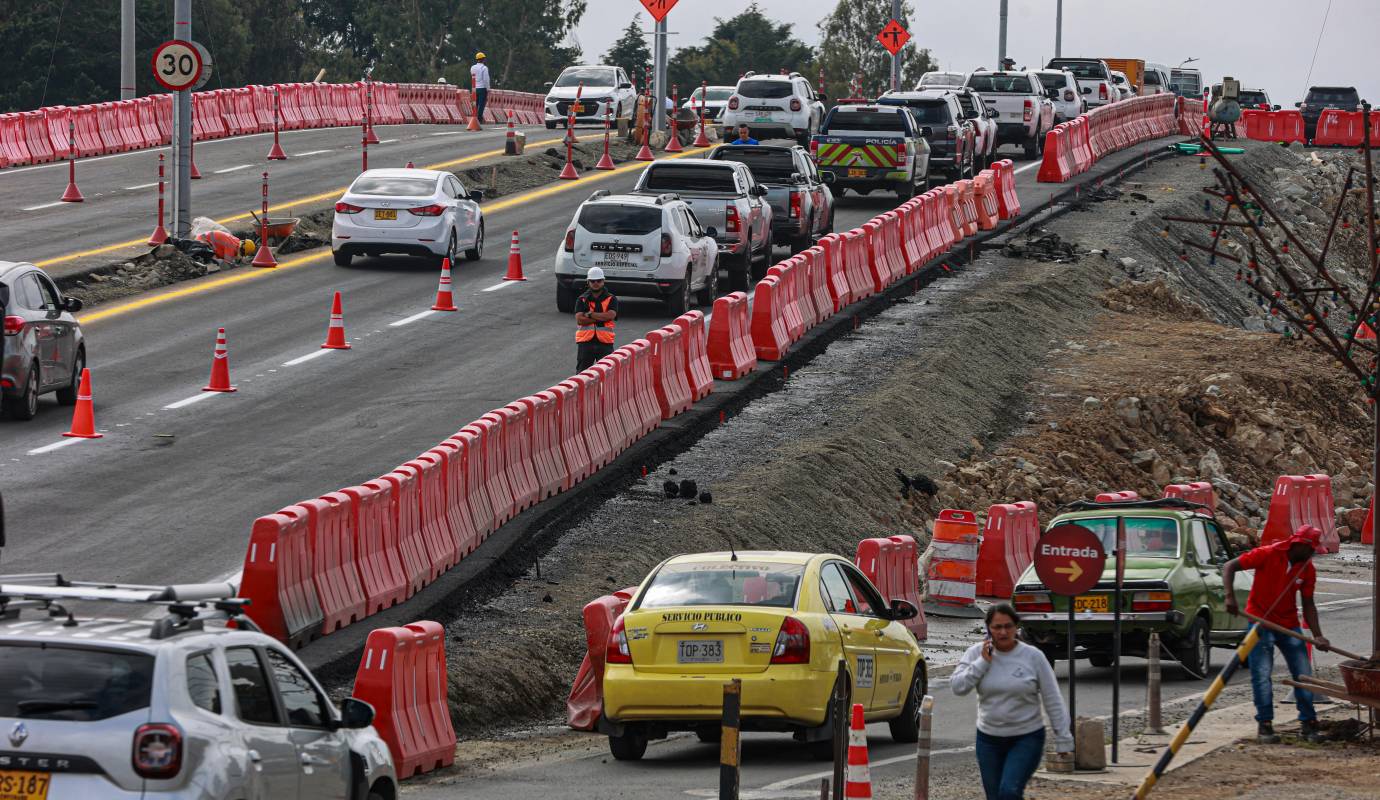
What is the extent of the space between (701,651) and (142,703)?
5489 mm

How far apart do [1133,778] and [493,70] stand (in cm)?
9855

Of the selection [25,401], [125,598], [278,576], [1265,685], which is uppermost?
[125,598]

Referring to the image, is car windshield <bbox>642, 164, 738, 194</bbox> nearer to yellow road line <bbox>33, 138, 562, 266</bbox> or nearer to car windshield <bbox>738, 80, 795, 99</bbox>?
yellow road line <bbox>33, 138, 562, 266</bbox>

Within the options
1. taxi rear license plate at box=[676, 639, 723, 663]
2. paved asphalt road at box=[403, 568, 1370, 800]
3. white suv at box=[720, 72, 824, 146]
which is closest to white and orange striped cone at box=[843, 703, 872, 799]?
paved asphalt road at box=[403, 568, 1370, 800]

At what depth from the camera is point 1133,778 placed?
12523 mm

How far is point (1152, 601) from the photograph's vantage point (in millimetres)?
17359

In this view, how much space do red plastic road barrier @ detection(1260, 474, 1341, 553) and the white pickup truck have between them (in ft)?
94.0

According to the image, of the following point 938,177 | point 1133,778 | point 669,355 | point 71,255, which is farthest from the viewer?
point 938,177

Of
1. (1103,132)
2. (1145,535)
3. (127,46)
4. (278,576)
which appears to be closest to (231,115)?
(127,46)

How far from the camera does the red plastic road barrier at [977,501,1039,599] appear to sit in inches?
870

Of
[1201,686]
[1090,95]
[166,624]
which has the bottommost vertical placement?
[1201,686]

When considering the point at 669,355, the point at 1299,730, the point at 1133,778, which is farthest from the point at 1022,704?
the point at 669,355

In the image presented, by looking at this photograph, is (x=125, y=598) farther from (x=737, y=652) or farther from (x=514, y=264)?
(x=514, y=264)

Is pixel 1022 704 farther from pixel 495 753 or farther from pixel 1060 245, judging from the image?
pixel 1060 245
